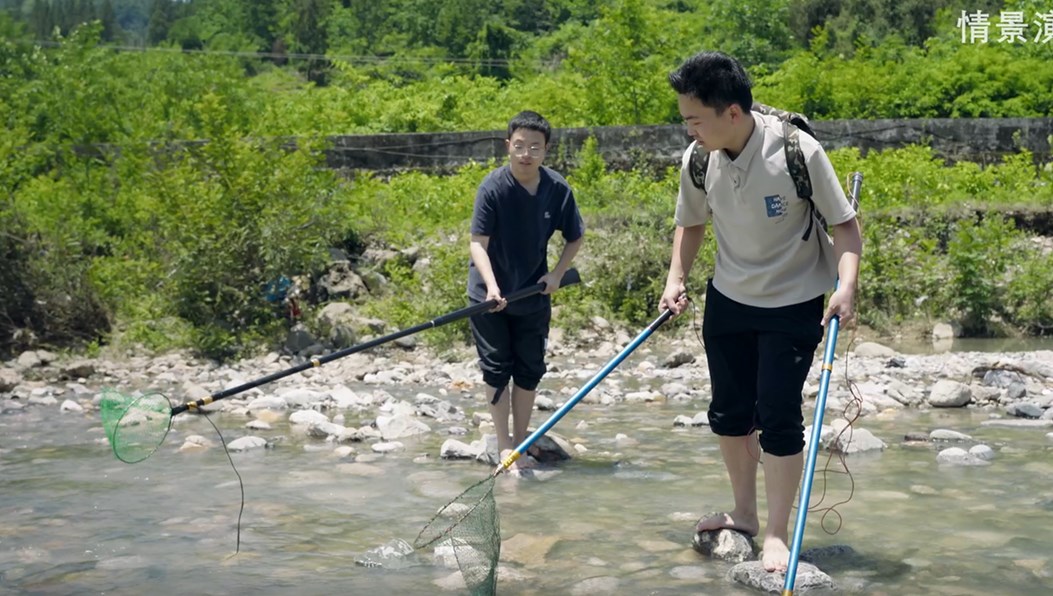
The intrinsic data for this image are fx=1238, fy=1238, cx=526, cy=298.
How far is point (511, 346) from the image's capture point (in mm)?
6469

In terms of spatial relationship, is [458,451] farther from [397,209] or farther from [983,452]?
[397,209]

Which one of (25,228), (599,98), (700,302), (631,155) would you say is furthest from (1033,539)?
(599,98)

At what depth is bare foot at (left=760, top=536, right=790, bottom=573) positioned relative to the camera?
4.21 metres

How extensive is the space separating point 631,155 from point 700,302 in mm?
5381

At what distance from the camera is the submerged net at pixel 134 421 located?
16.1 feet

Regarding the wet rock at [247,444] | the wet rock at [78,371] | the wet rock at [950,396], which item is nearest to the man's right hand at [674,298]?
the wet rock at [247,444]

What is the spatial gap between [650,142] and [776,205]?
1287 cm

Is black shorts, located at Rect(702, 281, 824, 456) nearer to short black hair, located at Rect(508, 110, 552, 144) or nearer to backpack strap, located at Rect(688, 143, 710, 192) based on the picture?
backpack strap, located at Rect(688, 143, 710, 192)

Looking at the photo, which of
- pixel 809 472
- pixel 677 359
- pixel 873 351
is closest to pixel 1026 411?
pixel 873 351

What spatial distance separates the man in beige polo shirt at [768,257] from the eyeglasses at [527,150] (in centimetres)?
172

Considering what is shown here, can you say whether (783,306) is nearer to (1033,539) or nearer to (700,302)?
(1033,539)

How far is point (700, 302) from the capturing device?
11961mm

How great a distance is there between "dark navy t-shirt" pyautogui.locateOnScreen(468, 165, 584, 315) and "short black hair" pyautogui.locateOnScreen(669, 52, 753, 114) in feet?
7.13

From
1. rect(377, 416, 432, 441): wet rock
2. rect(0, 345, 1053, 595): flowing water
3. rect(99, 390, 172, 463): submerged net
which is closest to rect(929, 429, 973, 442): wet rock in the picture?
rect(0, 345, 1053, 595): flowing water
